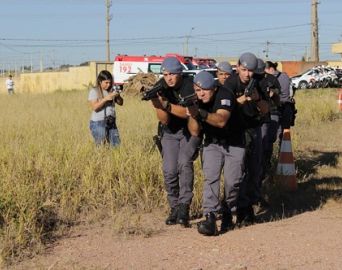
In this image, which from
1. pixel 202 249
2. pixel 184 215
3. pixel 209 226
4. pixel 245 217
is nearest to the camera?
pixel 202 249

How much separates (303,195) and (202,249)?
302cm

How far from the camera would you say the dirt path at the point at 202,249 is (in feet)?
16.5

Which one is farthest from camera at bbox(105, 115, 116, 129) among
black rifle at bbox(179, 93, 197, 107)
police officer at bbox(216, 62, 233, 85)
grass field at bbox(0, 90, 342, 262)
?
black rifle at bbox(179, 93, 197, 107)

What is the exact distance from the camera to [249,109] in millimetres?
6121

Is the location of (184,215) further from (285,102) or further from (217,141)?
(285,102)

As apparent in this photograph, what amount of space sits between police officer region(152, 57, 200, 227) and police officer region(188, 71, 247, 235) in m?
0.20

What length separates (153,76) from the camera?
29781mm

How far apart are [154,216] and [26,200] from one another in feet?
4.70

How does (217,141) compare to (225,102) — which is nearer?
(225,102)

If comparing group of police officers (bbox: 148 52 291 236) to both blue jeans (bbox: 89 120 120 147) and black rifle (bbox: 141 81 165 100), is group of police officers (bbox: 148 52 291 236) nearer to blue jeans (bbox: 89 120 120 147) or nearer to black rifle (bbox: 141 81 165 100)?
black rifle (bbox: 141 81 165 100)

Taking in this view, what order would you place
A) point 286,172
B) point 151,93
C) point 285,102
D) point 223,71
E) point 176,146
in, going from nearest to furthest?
point 151,93, point 176,146, point 223,71, point 286,172, point 285,102

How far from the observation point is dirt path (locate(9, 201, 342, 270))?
5.04m

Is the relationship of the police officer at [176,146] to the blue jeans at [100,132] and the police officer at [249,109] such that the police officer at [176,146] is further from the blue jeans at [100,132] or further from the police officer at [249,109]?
the blue jeans at [100,132]

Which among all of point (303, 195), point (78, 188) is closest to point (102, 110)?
point (78, 188)
